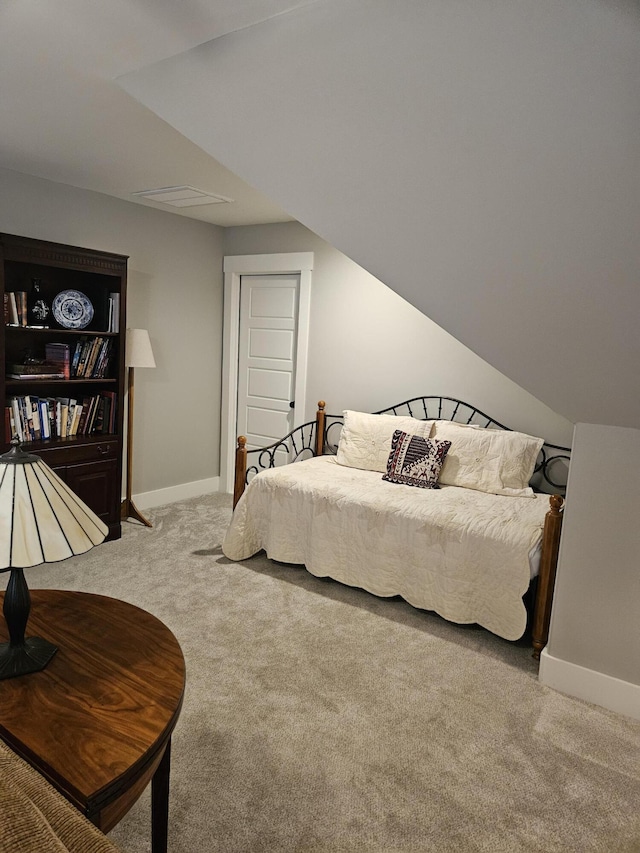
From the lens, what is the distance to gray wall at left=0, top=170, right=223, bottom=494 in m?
4.12

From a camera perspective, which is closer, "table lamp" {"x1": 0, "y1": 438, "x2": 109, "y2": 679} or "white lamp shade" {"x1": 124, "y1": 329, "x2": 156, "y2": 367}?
"table lamp" {"x1": 0, "y1": 438, "x2": 109, "y2": 679}

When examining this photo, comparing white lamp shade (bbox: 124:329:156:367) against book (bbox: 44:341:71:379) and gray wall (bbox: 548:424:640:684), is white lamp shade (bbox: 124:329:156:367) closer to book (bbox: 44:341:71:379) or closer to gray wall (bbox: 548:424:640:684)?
book (bbox: 44:341:71:379)

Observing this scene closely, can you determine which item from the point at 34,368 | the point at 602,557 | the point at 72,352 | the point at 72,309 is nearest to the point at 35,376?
the point at 34,368

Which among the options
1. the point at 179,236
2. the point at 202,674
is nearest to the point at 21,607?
the point at 202,674

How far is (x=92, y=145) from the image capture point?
312 centimetres

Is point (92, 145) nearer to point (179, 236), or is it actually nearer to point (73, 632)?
point (179, 236)

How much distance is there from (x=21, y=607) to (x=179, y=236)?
401 cm

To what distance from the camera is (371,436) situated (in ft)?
13.7

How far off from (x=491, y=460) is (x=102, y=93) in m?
2.84

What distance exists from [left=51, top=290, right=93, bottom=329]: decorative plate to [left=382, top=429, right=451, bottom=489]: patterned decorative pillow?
7.42ft

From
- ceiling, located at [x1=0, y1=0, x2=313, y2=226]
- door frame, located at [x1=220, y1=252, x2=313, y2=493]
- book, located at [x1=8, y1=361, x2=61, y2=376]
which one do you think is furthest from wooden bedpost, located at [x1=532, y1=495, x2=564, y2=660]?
book, located at [x1=8, y1=361, x2=61, y2=376]

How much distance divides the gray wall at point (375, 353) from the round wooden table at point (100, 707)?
300 cm

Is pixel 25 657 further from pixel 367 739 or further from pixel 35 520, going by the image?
pixel 367 739

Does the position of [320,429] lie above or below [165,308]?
below
